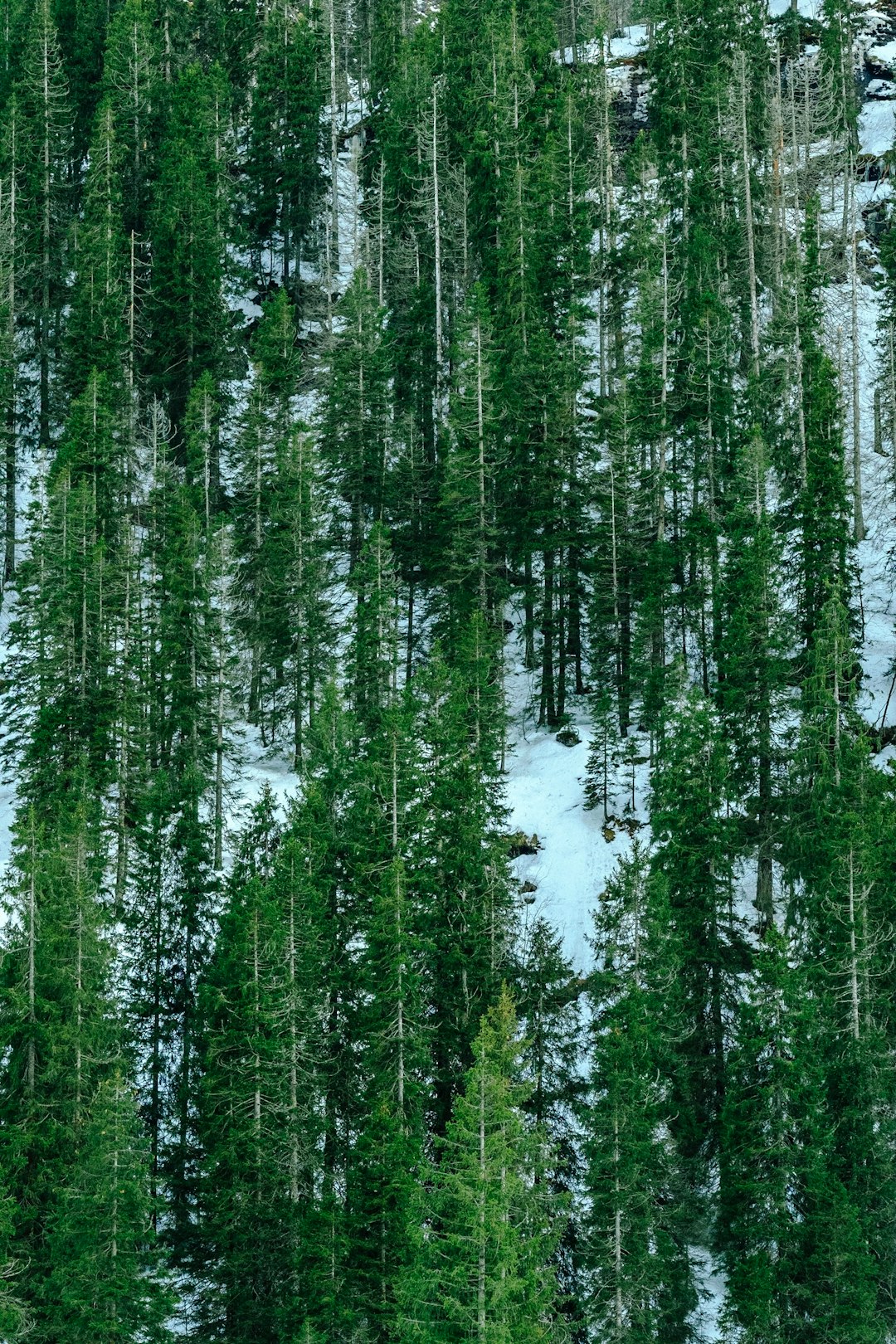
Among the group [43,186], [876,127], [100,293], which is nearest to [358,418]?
[100,293]

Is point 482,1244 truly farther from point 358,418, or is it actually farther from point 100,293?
point 100,293

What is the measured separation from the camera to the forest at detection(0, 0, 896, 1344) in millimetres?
30016

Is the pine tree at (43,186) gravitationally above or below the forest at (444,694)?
above

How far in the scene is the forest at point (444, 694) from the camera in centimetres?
3002

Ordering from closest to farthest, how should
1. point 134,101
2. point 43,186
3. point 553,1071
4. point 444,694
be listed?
point 553,1071
point 444,694
point 43,186
point 134,101

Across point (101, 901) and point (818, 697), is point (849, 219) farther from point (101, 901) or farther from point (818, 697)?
point (101, 901)

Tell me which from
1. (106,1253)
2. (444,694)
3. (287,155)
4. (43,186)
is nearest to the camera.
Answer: (106,1253)

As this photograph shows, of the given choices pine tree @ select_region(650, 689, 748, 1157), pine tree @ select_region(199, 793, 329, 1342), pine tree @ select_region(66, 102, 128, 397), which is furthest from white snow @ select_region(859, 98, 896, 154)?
pine tree @ select_region(199, 793, 329, 1342)

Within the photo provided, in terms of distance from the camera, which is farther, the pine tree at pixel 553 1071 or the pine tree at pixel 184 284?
the pine tree at pixel 184 284

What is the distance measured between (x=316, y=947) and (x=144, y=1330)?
28.2ft

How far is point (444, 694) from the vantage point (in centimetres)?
4188

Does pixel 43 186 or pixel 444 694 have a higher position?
pixel 43 186

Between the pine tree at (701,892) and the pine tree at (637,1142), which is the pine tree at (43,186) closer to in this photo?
the pine tree at (701,892)

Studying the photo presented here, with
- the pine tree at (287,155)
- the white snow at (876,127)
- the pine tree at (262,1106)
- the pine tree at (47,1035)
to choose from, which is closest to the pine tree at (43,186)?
the pine tree at (287,155)
